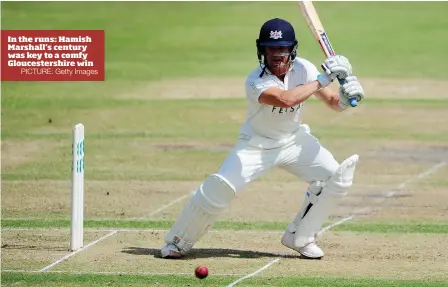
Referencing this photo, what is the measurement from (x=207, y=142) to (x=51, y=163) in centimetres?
298

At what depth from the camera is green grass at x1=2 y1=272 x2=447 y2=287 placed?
35.1 ft

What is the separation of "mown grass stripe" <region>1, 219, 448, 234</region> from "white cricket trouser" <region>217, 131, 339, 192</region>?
1717 mm

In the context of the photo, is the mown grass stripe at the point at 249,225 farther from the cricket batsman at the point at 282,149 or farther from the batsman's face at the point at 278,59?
the batsman's face at the point at 278,59

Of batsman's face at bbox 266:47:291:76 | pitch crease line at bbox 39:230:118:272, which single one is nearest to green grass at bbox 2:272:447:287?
pitch crease line at bbox 39:230:118:272

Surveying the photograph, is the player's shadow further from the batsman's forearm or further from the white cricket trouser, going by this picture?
the batsman's forearm

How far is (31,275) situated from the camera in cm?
1105

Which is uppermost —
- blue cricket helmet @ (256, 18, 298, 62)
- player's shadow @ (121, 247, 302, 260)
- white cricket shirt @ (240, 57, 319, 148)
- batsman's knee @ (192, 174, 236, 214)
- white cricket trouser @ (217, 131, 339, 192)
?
blue cricket helmet @ (256, 18, 298, 62)

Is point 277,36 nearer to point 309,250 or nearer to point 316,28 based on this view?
point 316,28

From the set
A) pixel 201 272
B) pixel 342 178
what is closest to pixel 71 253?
pixel 201 272

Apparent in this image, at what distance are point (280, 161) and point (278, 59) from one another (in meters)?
0.95
